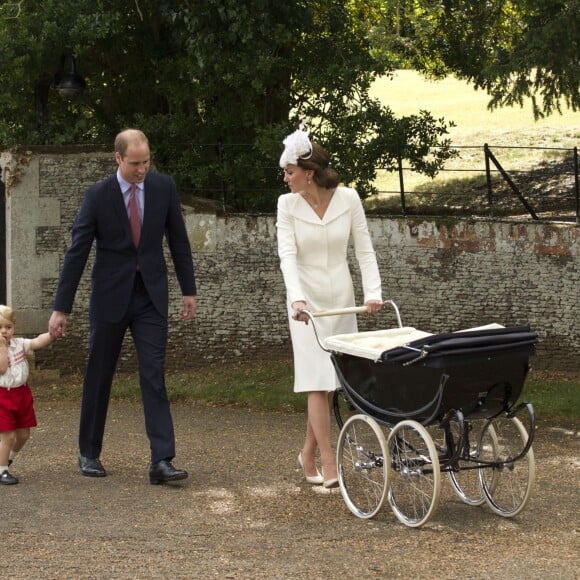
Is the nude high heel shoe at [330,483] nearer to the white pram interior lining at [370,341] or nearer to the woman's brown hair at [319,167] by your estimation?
the white pram interior lining at [370,341]

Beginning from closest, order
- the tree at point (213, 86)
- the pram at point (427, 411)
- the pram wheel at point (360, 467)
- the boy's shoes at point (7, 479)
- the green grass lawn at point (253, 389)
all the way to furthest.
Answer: the pram at point (427, 411)
the pram wheel at point (360, 467)
the boy's shoes at point (7, 479)
the green grass lawn at point (253, 389)
the tree at point (213, 86)

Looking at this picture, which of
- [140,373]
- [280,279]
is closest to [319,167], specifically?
[140,373]

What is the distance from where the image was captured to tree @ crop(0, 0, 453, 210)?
13.1 metres

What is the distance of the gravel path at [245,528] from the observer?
6.05 metres

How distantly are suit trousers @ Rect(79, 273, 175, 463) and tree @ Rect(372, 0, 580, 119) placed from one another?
20.2 feet

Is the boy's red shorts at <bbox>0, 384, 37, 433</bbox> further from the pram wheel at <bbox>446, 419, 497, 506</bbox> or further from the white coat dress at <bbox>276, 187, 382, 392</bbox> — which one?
the pram wheel at <bbox>446, 419, 497, 506</bbox>

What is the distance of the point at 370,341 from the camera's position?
723cm

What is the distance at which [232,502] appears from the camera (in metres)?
7.42

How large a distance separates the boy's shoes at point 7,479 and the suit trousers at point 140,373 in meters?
0.49

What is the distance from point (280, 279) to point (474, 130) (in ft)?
38.6

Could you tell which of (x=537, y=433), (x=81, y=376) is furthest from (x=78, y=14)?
(x=537, y=433)

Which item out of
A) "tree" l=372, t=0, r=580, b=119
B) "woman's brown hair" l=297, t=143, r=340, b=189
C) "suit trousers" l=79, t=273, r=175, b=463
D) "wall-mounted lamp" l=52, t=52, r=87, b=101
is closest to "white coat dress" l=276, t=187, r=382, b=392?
"woman's brown hair" l=297, t=143, r=340, b=189

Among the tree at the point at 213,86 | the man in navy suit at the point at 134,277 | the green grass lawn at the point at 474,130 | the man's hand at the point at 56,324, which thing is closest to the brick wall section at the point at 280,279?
the tree at the point at 213,86

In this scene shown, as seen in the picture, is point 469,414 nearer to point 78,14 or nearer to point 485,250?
point 485,250
